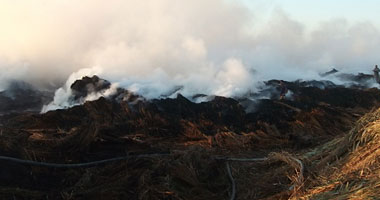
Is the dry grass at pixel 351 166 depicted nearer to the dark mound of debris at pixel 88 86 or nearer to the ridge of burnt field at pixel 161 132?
the ridge of burnt field at pixel 161 132

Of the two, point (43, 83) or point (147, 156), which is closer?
point (147, 156)

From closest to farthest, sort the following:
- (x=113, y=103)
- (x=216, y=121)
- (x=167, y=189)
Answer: (x=167, y=189)
(x=216, y=121)
(x=113, y=103)

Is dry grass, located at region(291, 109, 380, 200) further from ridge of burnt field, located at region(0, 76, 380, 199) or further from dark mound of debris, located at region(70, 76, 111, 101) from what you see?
dark mound of debris, located at region(70, 76, 111, 101)

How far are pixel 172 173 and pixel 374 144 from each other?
9.45 feet

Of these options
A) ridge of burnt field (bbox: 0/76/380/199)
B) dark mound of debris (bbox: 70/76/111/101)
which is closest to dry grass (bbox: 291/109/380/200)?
ridge of burnt field (bbox: 0/76/380/199)

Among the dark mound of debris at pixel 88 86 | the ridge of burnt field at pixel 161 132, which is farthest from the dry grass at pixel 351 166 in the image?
the dark mound of debris at pixel 88 86

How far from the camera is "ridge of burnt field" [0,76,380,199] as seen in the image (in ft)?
18.7

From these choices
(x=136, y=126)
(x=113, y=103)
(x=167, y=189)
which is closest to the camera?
(x=167, y=189)

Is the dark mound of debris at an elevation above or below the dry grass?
above

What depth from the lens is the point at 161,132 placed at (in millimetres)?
10898

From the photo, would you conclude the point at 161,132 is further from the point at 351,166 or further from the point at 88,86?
the point at 351,166

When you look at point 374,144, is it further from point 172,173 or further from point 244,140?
point 244,140

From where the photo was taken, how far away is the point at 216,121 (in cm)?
1209

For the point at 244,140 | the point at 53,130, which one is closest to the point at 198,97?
the point at 244,140
